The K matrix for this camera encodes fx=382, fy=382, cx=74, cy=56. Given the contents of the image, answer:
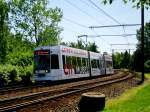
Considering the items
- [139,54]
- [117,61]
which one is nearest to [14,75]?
[139,54]

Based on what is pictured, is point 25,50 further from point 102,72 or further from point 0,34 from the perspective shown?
point 102,72

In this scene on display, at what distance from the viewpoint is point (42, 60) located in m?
31.8

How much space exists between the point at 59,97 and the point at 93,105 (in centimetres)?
406

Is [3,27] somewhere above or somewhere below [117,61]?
above

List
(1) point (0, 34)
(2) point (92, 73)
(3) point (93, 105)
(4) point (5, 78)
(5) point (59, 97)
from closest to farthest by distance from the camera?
(3) point (93, 105) < (5) point (59, 97) < (4) point (5, 78) < (2) point (92, 73) < (1) point (0, 34)

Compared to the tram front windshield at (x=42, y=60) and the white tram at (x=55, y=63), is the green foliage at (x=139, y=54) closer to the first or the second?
the white tram at (x=55, y=63)

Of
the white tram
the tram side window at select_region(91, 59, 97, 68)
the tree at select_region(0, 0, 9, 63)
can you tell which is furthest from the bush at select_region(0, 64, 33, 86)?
the tree at select_region(0, 0, 9, 63)

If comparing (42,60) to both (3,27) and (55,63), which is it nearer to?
(55,63)

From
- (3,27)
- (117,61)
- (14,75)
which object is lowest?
(14,75)

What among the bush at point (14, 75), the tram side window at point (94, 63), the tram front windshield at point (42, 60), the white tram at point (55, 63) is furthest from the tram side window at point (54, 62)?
the tram side window at point (94, 63)

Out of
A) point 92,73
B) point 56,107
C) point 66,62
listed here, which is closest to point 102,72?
point 92,73

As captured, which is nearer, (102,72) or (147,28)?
(102,72)

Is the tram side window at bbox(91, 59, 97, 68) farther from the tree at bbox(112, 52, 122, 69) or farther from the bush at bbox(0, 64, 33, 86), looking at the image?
the tree at bbox(112, 52, 122, 69)

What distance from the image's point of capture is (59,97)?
19.1 meters
